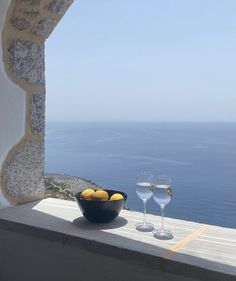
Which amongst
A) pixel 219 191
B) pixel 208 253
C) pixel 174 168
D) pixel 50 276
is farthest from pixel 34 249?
pixel 174 168

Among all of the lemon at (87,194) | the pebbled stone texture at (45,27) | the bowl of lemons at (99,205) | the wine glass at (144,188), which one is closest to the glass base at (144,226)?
the wine glass at (144,188)

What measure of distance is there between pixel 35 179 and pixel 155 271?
0.87 meters

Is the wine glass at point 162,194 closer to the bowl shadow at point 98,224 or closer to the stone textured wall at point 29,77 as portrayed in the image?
the bowl shadow at point 98,224

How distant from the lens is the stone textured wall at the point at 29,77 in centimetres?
168

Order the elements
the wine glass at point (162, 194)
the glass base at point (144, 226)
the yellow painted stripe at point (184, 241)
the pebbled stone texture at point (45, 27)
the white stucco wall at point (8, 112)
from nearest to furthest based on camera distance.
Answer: the yellow painted stripe at point (184, 241), the wine glass at point (162, 194), the glass base at point (144, 226), the white stucco wall at point (8, 112), the pebbled stone texture at point (45, 27)

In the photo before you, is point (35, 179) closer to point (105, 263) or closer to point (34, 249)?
point (34, 249)

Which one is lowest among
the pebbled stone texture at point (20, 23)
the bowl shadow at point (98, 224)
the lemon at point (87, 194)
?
the bowl shadow at point (98, 224)

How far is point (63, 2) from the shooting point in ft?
5.69

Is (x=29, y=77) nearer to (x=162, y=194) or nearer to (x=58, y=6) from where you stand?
(x=58, y=6)

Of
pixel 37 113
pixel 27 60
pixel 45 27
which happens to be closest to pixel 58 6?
pixel 45 27

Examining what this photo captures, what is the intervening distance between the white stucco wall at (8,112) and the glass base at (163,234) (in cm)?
74

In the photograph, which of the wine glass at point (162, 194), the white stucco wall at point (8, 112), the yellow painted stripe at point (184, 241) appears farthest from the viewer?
the white stucco wall at point (8, 112)

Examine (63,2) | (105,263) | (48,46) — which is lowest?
(105,263)

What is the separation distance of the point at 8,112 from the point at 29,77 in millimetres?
205
